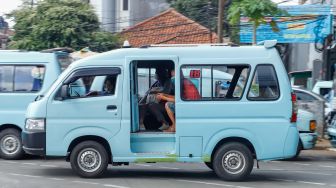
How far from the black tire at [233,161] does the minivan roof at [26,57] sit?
483cm

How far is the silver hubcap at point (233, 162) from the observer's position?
10844mm

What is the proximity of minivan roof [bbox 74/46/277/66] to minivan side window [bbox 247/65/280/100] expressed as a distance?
9.5 inches

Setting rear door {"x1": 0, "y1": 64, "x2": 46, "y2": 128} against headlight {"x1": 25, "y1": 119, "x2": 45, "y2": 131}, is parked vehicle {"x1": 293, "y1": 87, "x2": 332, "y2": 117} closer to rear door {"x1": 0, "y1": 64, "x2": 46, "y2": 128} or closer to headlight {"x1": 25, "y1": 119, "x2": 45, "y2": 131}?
rear door {"x1": 0, "y1": 64, "x2": 46, "y2": 128}

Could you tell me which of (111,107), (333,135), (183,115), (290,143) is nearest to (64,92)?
(111,107)

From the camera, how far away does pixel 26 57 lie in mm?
13766

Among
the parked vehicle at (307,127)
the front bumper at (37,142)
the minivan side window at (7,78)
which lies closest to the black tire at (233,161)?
the front bumper at (37,142)

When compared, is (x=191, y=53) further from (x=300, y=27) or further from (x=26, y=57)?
(x=300, y=27)

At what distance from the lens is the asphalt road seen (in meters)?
10.5

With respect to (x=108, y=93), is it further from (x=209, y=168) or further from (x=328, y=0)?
(x=328, y=0)

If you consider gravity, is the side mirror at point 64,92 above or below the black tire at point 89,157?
above

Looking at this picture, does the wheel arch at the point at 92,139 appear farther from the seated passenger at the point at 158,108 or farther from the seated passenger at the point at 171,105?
the seated passenger at the point at 171,105

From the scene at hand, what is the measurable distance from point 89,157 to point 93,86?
1233 millimetres

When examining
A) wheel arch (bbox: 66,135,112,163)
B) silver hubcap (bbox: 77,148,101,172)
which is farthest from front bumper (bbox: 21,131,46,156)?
silver hubcap (bbox: 77,148,101,172)

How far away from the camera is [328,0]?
86.9ft
